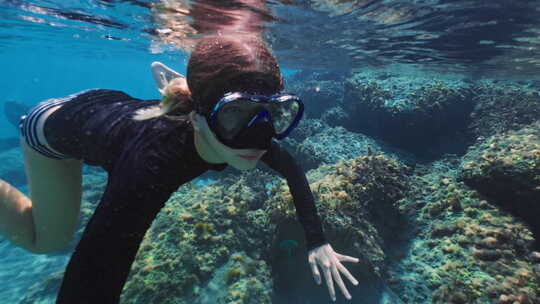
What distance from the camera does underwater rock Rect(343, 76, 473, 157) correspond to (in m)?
12.9

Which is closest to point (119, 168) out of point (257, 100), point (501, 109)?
point (257, 100)

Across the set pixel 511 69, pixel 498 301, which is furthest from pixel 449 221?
pixel 511 69

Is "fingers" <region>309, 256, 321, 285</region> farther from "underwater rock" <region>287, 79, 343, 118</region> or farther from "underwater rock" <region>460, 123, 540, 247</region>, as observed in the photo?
"underwater rock" <region>287, 79, 343, 118</region>

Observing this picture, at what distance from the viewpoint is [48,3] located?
13.5m

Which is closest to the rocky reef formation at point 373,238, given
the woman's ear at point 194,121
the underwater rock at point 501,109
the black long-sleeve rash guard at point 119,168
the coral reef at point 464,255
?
the coral reef at point 464,255

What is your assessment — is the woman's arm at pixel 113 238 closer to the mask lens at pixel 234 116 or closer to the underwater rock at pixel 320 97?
the mask lens at pixel 234 116

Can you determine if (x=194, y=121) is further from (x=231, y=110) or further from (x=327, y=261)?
(x=327, y=261)

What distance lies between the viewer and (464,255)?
5367mm

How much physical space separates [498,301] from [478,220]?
196 cm

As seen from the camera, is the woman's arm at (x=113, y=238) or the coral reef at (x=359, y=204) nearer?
the woman's arm at (x=113, y=238)

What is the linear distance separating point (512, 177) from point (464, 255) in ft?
7.92

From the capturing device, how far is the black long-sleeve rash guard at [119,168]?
1.84 m

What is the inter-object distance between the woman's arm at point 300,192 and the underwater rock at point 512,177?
546cm

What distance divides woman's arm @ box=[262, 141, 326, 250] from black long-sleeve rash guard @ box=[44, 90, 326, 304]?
13mm
